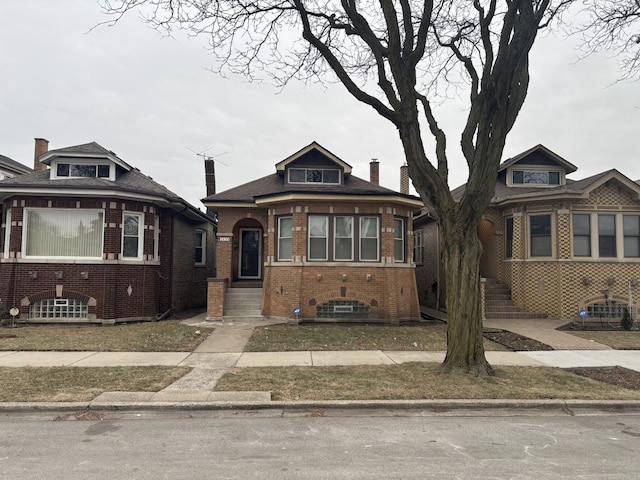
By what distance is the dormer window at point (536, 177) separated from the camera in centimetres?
1822

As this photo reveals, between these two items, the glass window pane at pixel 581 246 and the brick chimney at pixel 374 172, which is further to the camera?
the brick chimney at pixel 374 172

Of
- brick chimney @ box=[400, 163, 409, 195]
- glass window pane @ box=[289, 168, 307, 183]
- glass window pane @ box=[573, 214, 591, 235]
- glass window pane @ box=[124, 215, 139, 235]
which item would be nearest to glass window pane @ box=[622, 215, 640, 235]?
glass window pane @ box=[573, 214, 591, 235]

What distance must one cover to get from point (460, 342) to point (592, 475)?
11.7ft

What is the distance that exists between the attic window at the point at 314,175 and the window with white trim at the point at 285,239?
7.61 ft

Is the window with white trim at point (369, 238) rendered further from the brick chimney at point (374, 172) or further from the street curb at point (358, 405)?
the street curb at point (358, 405)

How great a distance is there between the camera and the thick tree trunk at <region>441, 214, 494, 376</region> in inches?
294

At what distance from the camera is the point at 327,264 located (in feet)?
45.9

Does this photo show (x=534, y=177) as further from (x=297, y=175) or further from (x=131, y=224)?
(x=131, y=224)

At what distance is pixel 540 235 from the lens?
51.0 feet

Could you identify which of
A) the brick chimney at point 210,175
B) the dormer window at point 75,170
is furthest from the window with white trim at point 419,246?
the dormer window at point 75,170

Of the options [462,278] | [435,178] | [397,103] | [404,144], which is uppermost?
[397,103]

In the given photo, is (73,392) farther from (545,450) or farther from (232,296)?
(232,296)

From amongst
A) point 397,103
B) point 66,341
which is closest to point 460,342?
point 397,103

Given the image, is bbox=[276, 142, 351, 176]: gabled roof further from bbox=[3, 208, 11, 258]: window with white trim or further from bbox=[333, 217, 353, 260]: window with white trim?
bbox=[3, 208, 11, 258]: window with white trim
